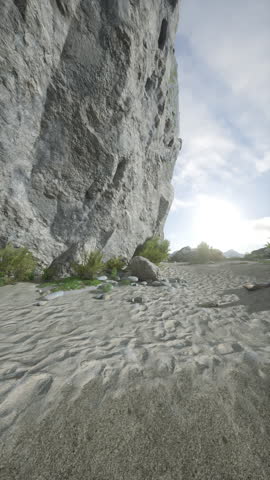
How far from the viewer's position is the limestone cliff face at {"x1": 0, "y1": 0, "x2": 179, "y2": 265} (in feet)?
18.0

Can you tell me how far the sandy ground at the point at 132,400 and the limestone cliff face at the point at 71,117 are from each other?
14.5ft

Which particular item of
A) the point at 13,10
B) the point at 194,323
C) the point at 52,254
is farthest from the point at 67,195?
the point at 194,323

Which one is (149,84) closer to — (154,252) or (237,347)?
(154,252)

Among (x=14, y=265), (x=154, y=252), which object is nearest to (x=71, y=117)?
(x=14, y=265)

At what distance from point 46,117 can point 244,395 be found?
28.9 feet

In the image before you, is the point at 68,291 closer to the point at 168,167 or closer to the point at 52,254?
the point at 52,254

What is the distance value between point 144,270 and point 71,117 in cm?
670

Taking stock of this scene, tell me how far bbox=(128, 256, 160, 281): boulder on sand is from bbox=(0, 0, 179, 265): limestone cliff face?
6.30 ft

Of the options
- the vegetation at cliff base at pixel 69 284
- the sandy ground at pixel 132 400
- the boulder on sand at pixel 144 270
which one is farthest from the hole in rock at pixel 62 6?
the sandy ground at pixel 132 400

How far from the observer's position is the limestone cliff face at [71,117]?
216 inches

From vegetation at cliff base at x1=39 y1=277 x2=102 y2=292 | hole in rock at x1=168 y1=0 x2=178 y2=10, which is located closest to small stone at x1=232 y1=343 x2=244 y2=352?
vegetation at cliff base at x1=39 y1=277 x2=102 y2=292

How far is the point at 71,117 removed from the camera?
672cm

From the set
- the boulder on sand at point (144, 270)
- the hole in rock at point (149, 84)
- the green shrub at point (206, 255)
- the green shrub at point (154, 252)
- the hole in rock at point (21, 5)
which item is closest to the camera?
the hole in rock at point (21, 5)

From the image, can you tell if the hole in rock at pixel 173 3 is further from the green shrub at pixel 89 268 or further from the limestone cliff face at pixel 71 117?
the green shrub at pixel 89 268
